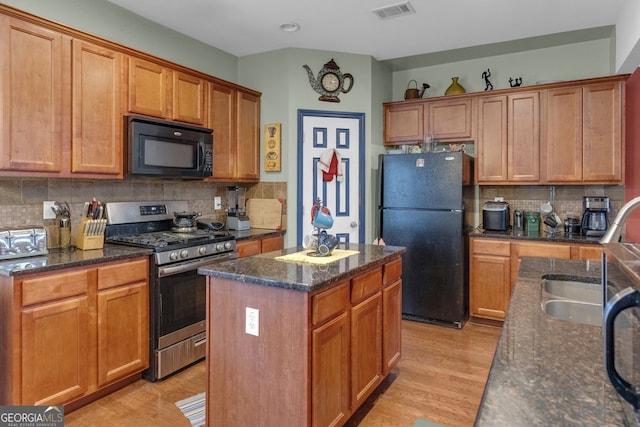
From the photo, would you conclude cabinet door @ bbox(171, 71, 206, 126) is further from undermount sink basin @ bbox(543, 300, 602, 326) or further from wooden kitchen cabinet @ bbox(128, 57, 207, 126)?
undermount sink basin @ bbox(543, 300, 602, 326)

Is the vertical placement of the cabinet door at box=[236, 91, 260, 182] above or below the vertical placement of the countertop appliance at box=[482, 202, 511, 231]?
above

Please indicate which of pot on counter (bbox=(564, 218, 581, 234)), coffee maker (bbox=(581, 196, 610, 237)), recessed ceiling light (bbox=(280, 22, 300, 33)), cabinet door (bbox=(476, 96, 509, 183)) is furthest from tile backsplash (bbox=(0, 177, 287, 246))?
coffee maker (bbox=(581, 196, 610, 237))

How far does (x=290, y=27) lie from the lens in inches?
141

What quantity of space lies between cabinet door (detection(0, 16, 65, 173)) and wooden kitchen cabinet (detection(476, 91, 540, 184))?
3.61 m

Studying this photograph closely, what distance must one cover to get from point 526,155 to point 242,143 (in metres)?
2.78

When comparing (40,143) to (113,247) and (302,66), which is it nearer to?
(113,247)

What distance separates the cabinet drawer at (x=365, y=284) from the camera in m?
2.15

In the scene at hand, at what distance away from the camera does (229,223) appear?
402cm

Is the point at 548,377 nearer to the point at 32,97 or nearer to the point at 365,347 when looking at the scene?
the point at 365,347

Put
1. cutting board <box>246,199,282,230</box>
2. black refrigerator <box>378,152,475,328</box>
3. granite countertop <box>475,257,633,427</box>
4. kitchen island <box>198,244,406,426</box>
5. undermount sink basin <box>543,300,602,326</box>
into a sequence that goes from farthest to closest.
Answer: cutting board <box>246,199,282,230</box>
black refrigerator <box>378,152,475,328</box>
kitchen island <box>198,244,406,426</box>
undermount sink basin <box>543,300,602,326</box>
granite countertop <box>475,257,633,427</box>

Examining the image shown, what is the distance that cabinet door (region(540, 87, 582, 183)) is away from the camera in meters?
3.70

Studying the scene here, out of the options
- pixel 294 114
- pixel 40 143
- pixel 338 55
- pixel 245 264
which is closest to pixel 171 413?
pixel 245 264

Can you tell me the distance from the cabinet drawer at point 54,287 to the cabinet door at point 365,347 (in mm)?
1577

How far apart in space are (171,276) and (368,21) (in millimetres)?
2604
